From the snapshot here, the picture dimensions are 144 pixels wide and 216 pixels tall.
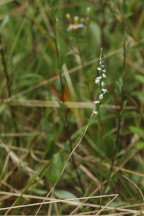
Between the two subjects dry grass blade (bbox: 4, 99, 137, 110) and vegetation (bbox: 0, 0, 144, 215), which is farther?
dry grass blade (bbox: 4, 99, 137, 110)

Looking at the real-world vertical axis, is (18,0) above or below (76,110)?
above

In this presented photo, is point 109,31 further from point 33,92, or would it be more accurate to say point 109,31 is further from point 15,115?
point 15,115

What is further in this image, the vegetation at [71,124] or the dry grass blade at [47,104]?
the dry grass blade at [47,104]

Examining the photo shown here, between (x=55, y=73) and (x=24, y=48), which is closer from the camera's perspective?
(x=55, y=73)

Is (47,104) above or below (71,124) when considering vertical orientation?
above

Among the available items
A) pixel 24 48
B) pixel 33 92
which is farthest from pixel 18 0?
pixel 33 92

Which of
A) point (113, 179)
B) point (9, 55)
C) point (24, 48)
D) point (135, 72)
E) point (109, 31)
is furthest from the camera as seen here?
point (109, 31)

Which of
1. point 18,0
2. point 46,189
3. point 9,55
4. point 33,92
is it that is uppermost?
point 18,0

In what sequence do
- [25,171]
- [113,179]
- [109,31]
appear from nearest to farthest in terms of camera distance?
[113,179]
[25,171]
[109,31]
